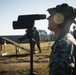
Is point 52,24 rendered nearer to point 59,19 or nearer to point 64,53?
point 59,19

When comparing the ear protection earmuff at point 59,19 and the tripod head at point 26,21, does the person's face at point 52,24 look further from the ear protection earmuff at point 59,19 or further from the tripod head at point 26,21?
the tripod head at point 26,21

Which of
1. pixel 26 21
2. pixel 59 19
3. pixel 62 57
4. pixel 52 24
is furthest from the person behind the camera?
pixel 26 21

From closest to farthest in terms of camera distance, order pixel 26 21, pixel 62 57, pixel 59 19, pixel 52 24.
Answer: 1. pixel 62 57
2. pixel 59 19
3. pixel 52 24
4. pixel 26 21

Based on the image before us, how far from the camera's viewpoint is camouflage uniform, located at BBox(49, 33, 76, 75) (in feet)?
7.34

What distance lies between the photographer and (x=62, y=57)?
2.24 meters

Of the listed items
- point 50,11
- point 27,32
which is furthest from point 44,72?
point 50,11

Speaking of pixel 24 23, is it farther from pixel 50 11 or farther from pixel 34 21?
pixel 50 11

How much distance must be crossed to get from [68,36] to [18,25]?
2.33m

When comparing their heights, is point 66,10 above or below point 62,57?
above

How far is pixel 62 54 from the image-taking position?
2256 millimetres

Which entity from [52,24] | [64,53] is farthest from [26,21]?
[64,53]

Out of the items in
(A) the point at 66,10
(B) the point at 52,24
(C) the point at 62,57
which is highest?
(A) the point at 66,10

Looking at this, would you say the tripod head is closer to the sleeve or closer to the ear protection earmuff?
the ear protection earmuff

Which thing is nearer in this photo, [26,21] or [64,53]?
[64,53]
